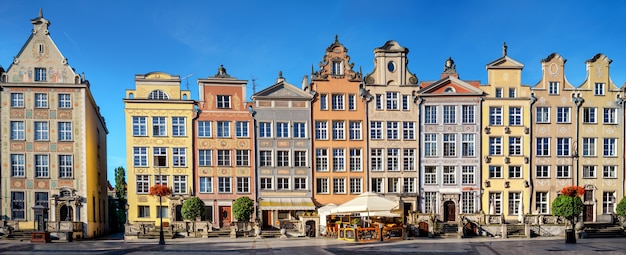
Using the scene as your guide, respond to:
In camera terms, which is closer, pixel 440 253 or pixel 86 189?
pixel 440 253

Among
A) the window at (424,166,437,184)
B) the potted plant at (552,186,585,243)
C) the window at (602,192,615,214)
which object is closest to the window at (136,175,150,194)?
the window at (424,166,437,184)

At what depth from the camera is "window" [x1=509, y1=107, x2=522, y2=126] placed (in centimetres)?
4353

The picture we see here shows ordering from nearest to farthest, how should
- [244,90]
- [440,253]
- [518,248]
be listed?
[440,253] < [518,248] < [244,90]

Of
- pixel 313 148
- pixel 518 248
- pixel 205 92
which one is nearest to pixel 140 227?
pixel 205 92

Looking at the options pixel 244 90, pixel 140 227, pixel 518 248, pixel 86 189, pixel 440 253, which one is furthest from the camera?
pixel 244 90

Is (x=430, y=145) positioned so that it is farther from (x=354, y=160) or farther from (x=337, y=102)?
(x=337, y=102)

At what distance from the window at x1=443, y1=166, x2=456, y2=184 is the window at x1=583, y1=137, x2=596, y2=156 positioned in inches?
417

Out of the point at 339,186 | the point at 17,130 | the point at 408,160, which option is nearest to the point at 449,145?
the point at 408,160

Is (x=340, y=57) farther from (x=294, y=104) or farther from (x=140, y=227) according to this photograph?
(x=140, y=227)

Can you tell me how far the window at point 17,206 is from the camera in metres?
38.8

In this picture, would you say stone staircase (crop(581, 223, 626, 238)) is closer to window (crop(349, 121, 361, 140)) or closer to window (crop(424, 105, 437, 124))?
window (crop(424, 105, 437, 124))

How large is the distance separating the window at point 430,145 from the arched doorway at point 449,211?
13.1 feet

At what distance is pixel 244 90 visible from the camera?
139ft

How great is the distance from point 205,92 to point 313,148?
928cm
